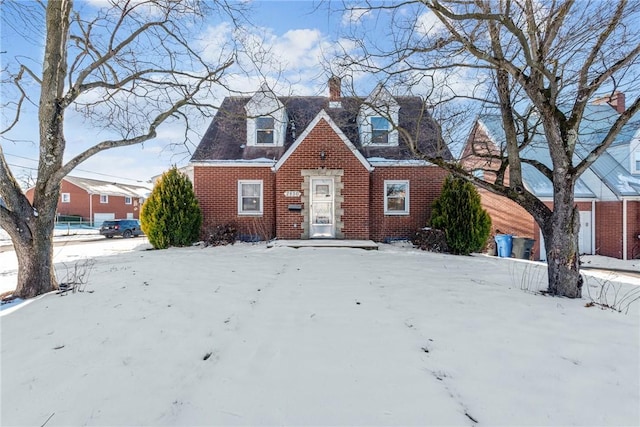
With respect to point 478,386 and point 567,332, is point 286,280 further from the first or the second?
point 567,332

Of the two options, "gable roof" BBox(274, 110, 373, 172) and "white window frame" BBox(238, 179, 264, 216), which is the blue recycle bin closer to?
"gable roof" BBox(274, 110, 373, 172)

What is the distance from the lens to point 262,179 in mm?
12688

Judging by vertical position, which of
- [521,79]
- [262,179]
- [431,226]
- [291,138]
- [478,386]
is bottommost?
A: [478,386]

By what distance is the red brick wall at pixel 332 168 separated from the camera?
11656mm

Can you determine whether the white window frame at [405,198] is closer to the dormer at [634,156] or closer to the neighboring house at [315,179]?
the neighboring house at [315,179]

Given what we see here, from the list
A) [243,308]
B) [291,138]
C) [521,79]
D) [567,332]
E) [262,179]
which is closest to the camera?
[567,332]

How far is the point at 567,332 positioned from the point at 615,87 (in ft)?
15.9

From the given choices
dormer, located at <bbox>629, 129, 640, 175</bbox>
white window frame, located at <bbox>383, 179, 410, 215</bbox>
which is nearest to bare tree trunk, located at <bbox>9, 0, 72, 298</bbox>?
white window frame, located at <bbox>383, 179, 410, 215</bbox>

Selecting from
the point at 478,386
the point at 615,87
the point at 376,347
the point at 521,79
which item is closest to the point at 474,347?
the point at 478,386

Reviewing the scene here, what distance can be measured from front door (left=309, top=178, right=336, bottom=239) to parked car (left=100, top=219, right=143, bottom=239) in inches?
719

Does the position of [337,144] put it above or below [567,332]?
above

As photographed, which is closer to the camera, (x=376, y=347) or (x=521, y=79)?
(x=376, y=347)

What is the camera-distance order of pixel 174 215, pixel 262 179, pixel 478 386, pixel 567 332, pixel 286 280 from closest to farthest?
pixel 478 386, pixel 567 332, pixel 286 280, pixel 174 215, pixel 262 179

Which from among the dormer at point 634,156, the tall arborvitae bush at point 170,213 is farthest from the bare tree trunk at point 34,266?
the dormer at point 634,156
